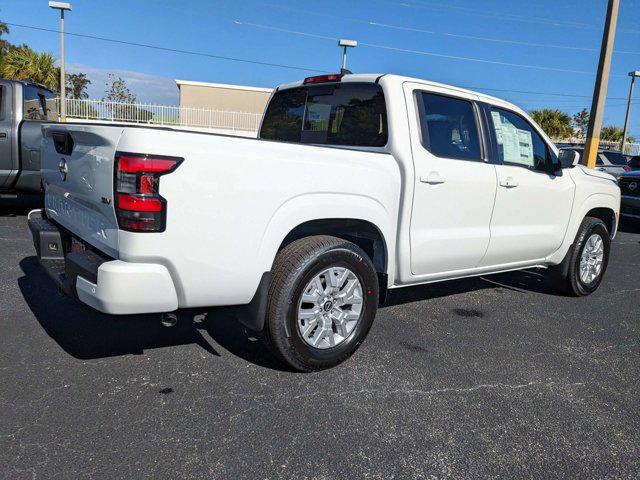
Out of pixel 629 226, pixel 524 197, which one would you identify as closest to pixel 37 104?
pixel 524 197

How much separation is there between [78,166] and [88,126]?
28 centimetres

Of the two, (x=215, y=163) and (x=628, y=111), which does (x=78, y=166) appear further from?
(x=628, y=111)

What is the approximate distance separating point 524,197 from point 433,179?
4.23 ft

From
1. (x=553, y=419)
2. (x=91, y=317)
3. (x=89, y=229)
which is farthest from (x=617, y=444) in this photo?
(x=91, y=317)

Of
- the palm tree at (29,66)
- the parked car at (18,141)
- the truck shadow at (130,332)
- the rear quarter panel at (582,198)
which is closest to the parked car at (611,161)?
→ the rear quarter panel at (582,198)

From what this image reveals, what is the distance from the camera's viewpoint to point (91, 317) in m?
4.11

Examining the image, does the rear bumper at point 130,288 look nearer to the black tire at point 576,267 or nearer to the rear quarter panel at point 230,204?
the rear quarter panel at point 230,204

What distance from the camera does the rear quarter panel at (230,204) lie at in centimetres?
264

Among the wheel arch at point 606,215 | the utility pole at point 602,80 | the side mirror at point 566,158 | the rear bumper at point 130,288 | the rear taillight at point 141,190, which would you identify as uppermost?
the utility pole at point 602,80

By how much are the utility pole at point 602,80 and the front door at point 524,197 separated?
828 centimetres

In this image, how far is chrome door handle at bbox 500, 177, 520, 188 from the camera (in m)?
4.38

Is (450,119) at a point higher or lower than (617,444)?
higher

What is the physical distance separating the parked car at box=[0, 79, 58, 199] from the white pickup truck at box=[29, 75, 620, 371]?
457 cm

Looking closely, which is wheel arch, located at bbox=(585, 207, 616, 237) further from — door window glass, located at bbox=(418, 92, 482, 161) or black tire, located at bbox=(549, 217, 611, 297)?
door window glass, located at bbox=(418, 92, 482, 161)
